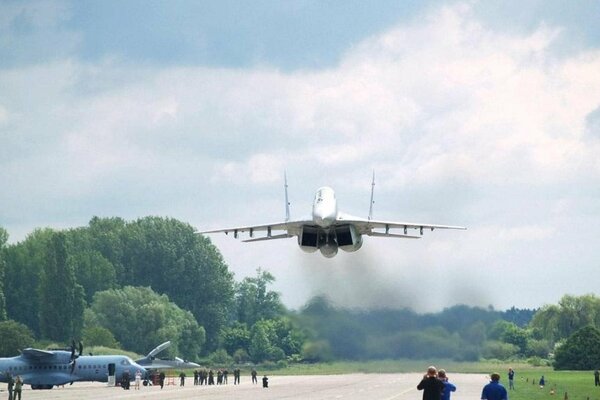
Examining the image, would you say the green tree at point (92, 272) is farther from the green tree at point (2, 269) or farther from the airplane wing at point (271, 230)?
the airplane wing at point (271, 230)

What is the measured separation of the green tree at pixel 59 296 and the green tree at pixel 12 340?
18.1 m

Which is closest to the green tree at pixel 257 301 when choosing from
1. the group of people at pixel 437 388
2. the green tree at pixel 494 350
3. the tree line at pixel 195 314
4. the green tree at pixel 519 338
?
the tree line at pixel 195 314

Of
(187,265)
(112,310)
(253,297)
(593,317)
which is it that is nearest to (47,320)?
(112,310)

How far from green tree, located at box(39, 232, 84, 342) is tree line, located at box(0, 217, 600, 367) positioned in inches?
4.1

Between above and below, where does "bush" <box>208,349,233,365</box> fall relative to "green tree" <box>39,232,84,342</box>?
below

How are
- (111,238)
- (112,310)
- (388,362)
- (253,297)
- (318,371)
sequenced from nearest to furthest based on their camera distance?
(388,362) < (318,371) < (112,310) < (253,297) < (111,238)

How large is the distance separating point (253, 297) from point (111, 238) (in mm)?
35533

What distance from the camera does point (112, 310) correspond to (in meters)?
134

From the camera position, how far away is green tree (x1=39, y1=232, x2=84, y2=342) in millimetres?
135125

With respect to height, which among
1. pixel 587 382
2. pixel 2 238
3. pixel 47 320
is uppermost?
pixel 2 238

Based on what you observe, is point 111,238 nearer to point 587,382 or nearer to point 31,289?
point 31,289

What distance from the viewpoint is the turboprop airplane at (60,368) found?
92.1 meters

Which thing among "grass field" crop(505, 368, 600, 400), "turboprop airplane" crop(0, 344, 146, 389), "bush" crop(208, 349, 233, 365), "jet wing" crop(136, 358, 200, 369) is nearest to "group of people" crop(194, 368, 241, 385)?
"jet wing" crop(136, 358, 200, 369)

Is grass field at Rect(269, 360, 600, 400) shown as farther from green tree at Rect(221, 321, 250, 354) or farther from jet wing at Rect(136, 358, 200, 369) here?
green tree at Rect(221, 321, 250, 354)
